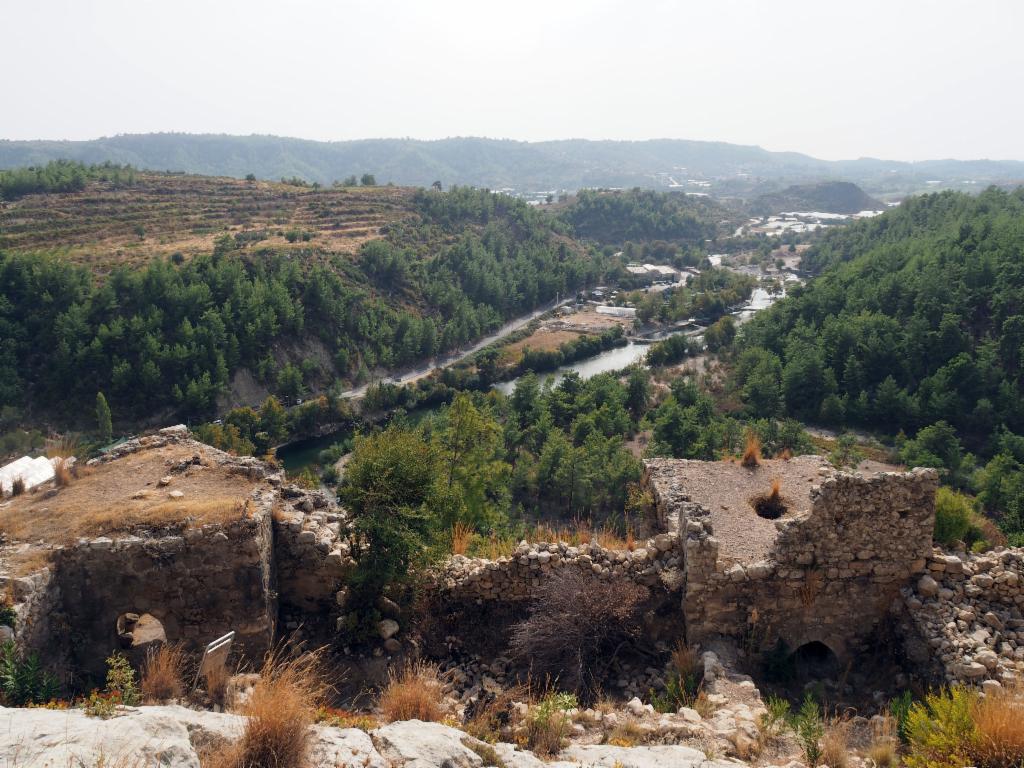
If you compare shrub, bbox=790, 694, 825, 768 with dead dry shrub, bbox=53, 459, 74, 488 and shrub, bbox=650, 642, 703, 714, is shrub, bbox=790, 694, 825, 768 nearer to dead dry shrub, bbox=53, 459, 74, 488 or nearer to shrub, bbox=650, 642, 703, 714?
shrub, bbox=650, 642, 703, 714

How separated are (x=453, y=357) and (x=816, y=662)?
6162cm

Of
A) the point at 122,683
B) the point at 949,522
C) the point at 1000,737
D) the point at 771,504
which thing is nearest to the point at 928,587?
the point at 949,522

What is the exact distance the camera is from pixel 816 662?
10617 mm

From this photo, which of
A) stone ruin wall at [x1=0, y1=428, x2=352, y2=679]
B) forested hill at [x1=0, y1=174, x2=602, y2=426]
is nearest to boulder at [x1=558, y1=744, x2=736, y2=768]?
stone ruin wall at [x1=0, y1=428, x2=352, y2=679]

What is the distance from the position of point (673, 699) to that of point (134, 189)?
9417 centimetres

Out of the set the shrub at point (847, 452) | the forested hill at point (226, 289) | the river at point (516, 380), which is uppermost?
the forested hill at point (226, 289)

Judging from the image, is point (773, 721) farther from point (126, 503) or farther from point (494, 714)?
point (126, 503)

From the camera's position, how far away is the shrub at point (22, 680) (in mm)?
8250

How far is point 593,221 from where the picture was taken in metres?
146

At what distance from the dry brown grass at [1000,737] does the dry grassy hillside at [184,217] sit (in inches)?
2634

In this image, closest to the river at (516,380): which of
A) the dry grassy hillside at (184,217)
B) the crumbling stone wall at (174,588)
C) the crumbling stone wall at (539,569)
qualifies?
the dry grassy hillside at (184,217)

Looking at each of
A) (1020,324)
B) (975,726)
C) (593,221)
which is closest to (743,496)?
(975,726)

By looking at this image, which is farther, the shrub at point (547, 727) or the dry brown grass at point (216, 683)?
the dry brown grass at point (216, 683)

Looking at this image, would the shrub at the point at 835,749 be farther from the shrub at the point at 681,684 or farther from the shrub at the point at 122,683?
the shrub at the point at 122,683
